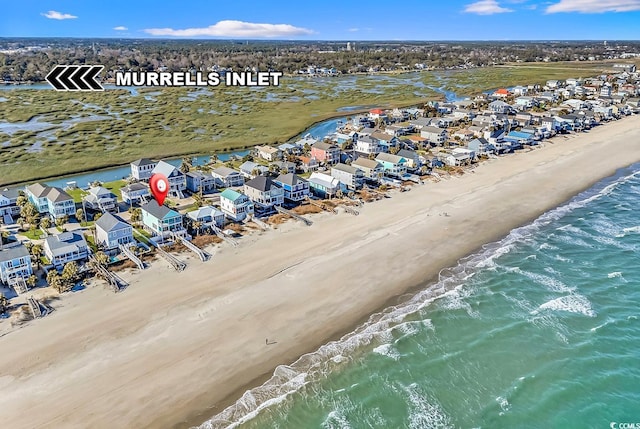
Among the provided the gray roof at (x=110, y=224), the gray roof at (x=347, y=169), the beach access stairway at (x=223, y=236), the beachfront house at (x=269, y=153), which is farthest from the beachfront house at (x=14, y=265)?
the beachfront house at (x=269, y=153)

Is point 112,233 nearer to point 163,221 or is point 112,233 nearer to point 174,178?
point 163,221

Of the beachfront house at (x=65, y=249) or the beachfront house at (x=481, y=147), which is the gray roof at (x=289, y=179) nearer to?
the beachfront house at (x=65, y=249)

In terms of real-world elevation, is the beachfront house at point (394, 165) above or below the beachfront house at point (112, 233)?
above

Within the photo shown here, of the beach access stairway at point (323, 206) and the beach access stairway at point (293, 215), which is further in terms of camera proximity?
the beach access stairway at point (323, 206)

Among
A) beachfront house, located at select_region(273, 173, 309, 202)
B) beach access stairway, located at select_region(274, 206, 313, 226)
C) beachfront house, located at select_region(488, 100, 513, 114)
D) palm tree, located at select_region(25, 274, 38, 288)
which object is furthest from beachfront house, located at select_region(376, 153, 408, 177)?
beachfront house, located at select_region(488, 100, 513, 114)

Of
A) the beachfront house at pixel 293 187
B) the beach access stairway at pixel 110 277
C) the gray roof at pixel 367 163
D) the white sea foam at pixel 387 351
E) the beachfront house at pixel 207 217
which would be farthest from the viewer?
the gray roof at pixel 367 163

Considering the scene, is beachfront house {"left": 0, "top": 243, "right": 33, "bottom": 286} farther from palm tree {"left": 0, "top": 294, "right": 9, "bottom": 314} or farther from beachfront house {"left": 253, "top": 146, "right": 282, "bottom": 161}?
beachfront house {"left": 253, "top": 146, "right": 282, "bottom": 161}
